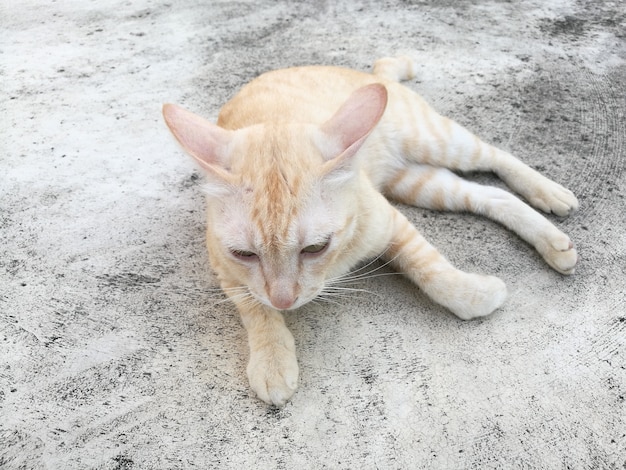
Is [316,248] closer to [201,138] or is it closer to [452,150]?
[201,138]

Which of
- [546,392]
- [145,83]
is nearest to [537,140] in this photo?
[546,392]

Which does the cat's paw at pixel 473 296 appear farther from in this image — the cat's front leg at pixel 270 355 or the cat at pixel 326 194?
the cat's front leg at pixel 270 355

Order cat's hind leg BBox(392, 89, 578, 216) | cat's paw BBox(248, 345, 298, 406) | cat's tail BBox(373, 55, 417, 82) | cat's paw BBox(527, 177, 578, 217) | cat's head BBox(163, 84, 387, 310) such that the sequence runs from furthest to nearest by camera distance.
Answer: cat's tail BBox(373, 55, 417, 82) → cat's hind leg BBox(392, 89, 578, 216) → cat's paw BBox(527, 177, 578, 217) → cat's paw BBox(248, 345, 298, 406) → cat's head BBox(163, 84, 387, 310)

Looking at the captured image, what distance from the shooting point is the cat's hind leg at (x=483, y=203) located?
6.48ft

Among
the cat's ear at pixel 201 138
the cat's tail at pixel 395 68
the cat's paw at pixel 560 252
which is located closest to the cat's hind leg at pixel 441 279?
the cat's paw at pixel 560 252

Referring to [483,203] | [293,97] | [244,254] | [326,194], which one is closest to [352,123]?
[326,194]

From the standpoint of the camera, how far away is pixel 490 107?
281 centimetres

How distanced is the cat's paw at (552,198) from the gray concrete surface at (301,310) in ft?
0.19

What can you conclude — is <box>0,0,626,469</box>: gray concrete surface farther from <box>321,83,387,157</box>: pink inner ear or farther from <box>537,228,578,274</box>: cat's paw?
<box>321,83,387,157</box>: pink inner ear

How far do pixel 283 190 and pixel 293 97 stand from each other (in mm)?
876

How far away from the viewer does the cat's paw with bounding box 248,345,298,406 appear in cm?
161

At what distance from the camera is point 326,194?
5.00 feet

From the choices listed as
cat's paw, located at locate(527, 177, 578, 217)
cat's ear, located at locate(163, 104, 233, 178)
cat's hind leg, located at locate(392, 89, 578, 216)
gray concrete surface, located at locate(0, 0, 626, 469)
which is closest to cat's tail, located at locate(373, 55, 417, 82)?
gray concrete surface, located at locate(0, 0, 626, 469)

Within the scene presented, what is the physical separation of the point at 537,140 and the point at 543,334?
1.18 m
